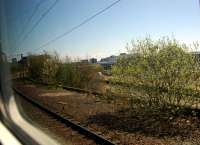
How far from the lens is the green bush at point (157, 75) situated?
5.70 m

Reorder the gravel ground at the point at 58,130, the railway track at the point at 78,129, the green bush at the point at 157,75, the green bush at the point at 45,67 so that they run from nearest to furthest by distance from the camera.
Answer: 1. the gravel ground at the point at 58,130
2. the railway track at the point at 78,129
3. the green bush at the point at 157,75
4. the green bush at the point at 45,67

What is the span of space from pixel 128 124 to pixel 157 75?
33.3 inches

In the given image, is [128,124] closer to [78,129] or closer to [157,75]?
[78,129]

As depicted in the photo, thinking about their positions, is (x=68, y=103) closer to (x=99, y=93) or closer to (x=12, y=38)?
(x=99, y=93)

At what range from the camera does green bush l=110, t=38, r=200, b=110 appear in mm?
5696

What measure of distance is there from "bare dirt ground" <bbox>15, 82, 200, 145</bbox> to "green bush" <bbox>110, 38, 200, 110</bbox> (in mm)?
267

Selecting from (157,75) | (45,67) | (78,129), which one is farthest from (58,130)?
(45,67)

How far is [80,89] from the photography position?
10453 mm

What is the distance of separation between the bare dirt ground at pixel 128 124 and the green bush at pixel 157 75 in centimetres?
27

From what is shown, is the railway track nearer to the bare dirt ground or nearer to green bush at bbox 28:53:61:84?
the bare dirt ground

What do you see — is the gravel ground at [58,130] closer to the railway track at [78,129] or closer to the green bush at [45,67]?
the railway track at [78,129]

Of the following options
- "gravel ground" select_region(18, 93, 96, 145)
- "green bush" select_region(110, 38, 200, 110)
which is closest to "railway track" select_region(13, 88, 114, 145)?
"gravel ground" select_region(18, 93, 96, 145)

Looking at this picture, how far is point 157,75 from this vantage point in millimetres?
6379

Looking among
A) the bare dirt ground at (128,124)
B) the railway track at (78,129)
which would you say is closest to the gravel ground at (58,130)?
the railway track at (78,129)
